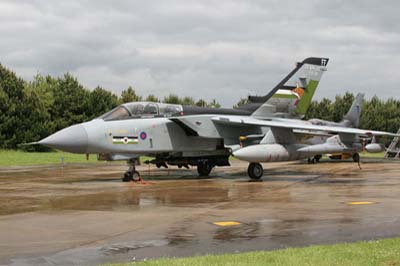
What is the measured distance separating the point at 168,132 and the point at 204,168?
113 inches

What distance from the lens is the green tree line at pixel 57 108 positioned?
44750 mm

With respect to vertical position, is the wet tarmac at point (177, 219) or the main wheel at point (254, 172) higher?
the main wheel at point (254, 172)

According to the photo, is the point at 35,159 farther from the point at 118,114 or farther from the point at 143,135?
the point at 143,135

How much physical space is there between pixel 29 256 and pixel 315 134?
572 inches

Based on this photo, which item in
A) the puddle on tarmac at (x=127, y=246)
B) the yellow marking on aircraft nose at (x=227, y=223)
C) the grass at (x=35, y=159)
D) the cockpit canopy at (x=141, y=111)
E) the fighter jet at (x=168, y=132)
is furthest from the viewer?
the grass at (x=35, y=159)

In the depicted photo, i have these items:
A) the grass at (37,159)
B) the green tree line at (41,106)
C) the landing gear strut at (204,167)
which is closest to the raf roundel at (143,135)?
the landing gear strut at (204,167)

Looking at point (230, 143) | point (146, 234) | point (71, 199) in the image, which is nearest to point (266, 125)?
point (230, 143)

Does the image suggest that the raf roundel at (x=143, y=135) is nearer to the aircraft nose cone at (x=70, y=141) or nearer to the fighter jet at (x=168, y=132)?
the fighter jet at (x=168, y=132)

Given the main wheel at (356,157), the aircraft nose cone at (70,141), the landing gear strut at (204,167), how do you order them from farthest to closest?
the main wheel at (356,157) → the landing gear strut at (204,167) → the aircraft nose cone at (70,141)

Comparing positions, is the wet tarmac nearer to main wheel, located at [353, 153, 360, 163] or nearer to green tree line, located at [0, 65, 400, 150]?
main wheel, located at [353, 153, 360, 163]

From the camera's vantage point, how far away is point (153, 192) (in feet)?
45.6

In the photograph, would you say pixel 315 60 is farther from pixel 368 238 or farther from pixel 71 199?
pixel 368 238

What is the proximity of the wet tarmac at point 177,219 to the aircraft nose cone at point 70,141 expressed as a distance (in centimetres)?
131

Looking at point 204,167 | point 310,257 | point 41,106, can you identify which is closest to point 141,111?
point 204,167
